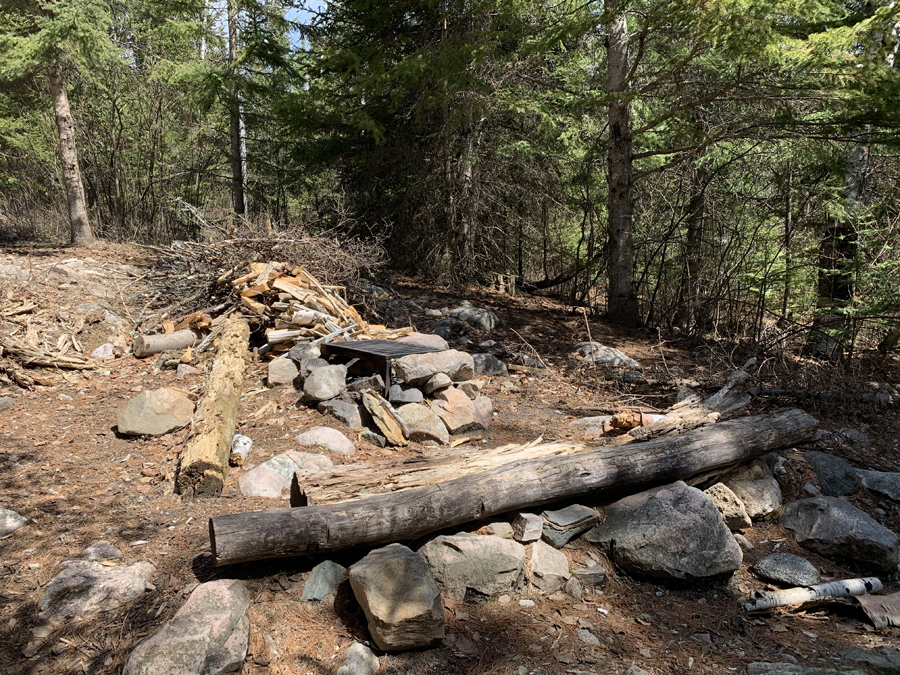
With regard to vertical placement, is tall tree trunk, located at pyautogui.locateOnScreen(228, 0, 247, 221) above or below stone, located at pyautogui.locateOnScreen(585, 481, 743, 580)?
above

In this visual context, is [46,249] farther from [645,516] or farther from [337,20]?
[645,516]

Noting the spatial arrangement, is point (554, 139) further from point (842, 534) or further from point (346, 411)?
point (842, 534)

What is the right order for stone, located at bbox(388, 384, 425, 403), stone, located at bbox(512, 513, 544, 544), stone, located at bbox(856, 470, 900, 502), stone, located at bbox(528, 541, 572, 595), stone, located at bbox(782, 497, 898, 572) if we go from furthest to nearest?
stone, located at bbox(388, 384, 425, 403)
stone, located at bbox(856, 470, 900, 502)
stone, located at bbox(782, 497, 898, 572)
stone, located at bbox(512, 513, 544, 544)
stone, located at bbox(528, 541, 572, 595)

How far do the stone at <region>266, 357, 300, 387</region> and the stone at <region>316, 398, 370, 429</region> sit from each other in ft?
2.41

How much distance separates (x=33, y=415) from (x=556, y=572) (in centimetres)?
487

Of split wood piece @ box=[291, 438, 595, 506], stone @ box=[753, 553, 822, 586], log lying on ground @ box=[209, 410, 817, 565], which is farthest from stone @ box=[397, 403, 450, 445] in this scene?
stone @ box=[753, 553, 822, 586]

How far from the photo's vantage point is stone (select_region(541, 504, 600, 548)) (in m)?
3.53

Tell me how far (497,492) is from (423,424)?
160cm

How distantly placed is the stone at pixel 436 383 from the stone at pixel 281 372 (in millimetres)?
1466

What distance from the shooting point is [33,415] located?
5090 millimetres

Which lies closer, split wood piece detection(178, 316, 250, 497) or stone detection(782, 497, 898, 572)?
stone detection(782, 497, 898, 572)

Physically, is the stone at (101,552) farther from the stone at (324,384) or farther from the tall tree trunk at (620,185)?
the tall tree trunk at (620,185)

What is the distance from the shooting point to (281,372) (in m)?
5.89

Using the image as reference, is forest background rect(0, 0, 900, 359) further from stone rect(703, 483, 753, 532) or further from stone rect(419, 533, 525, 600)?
stone rect(419, 533, 525, 600)
